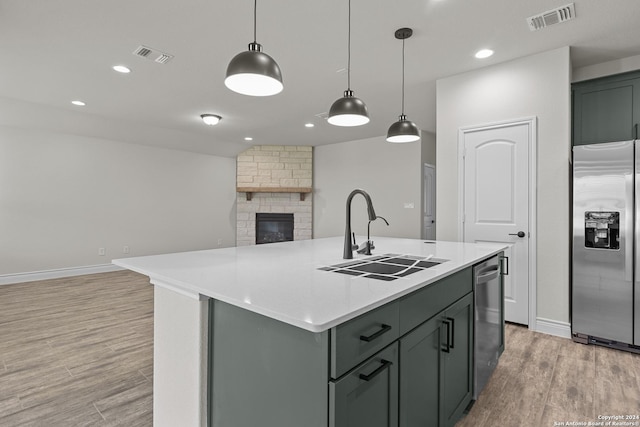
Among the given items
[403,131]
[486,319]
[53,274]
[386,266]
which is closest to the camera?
[386,266]

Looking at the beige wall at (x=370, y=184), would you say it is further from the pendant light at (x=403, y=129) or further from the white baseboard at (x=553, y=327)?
the pendant light at (x=403, y=129)

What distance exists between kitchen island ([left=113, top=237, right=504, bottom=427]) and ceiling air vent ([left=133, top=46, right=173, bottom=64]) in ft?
7.62

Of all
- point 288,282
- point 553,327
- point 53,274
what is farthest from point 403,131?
point 53,274

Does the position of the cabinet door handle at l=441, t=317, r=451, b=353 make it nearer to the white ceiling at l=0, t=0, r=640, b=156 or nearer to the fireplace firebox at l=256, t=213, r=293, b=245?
the white ceiling at l=0, t=0, r=640, b=156

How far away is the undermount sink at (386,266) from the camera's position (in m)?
1.49

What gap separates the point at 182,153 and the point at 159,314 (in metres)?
6.19

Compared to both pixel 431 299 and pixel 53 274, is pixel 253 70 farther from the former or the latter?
pixel 53 274

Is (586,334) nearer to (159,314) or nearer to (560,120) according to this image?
(560,120)

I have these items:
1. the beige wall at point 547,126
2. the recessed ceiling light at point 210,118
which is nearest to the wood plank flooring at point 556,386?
the beige wall at point 547,126

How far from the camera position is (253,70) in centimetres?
150

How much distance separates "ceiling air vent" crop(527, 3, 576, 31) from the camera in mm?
2436

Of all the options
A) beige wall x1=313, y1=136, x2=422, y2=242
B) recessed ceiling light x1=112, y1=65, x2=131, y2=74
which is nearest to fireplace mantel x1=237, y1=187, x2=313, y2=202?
beige wall x1=313, y1=136, x2=422, y2=242

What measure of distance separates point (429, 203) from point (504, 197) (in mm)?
3425

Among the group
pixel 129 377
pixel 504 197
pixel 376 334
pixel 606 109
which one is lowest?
pixel 129 377
